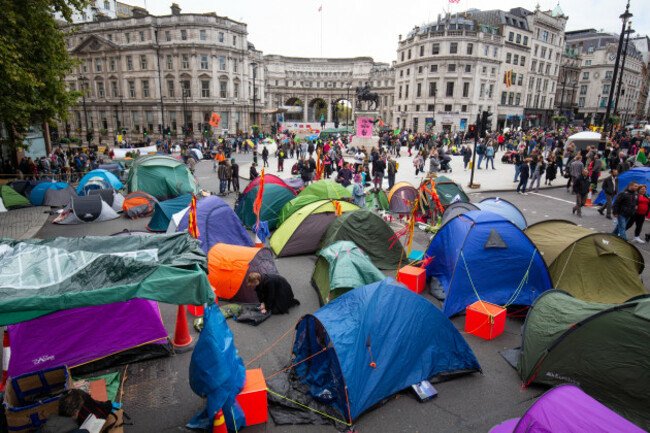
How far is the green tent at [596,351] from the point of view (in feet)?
14.3

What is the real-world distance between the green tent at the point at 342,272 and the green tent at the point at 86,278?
8.94 feet

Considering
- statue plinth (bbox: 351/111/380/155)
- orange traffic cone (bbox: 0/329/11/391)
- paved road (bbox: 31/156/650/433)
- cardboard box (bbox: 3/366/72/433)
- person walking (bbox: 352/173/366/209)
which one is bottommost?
paved road (bbox: 31/156/650/433)

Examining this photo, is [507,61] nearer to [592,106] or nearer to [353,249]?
[592,106]

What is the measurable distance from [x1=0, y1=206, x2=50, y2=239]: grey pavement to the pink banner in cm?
2060

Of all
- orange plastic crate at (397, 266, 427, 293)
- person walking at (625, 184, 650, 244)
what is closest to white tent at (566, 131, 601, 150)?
person walking at (625, 184, 650, 244)

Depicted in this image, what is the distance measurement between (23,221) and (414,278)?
44.1 ft

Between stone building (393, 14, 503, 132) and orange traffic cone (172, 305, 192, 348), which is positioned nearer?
orange traffic cone (172, 305, 192, 348)

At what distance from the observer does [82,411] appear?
392 cm

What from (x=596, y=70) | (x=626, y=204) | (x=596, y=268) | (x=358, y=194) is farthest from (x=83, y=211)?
(x=596, y=70)

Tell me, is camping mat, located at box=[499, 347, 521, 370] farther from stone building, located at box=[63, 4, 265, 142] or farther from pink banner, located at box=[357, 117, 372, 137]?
stone building, located at box=[63, 4, 265, 142]

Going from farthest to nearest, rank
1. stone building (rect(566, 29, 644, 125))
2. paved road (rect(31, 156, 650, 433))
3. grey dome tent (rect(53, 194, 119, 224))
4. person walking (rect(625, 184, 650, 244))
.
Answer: stone building (rect(566, 29, 644, 125)) → grey dome tent (rect(53, 194, 119, 224)) → person walking (rect(625, 184, 650, 244)) → paved road (rect(31, 156, 650, 433))

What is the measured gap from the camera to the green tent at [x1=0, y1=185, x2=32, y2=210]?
14.4 metres

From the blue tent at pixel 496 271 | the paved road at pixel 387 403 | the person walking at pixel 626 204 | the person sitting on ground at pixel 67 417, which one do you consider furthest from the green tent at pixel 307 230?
the person walking at pixel 626 204

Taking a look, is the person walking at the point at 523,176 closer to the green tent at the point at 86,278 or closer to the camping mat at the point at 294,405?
the camping mat at the point at 294,405
